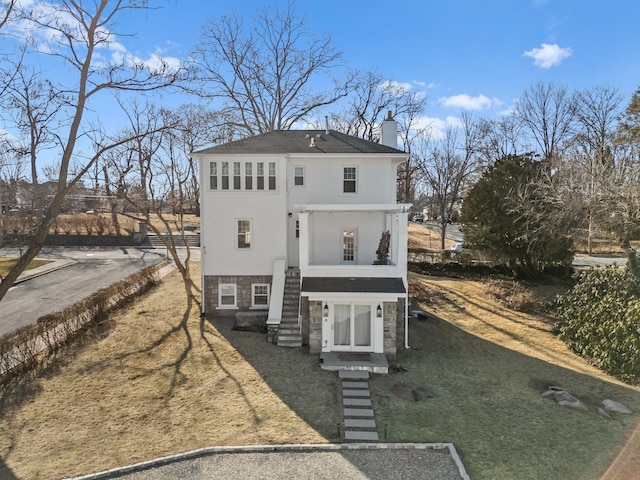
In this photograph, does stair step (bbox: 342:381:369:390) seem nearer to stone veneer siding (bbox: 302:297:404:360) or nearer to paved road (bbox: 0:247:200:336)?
stone veneer siding (bbox: 302:297:404:360)

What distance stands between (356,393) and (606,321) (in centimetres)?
1017

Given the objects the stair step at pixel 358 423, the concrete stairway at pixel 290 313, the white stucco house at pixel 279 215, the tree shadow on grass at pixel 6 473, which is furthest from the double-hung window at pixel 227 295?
the tree shadow on grass at pixel 6 473

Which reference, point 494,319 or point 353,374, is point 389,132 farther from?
point 353,374

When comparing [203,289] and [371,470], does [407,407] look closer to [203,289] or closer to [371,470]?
[371,470]

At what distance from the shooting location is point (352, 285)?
556 inches

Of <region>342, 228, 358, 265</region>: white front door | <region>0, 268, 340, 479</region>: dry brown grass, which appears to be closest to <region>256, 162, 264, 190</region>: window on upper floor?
<region>342, 228, 358, 265</region>: white front door

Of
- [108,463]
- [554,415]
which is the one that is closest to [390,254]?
[554,415]

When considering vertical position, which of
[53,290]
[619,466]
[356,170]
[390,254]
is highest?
[356,170]

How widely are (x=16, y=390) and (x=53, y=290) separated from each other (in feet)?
40.9

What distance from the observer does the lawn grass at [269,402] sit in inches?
340

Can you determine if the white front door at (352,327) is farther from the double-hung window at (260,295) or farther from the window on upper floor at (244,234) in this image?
the window on upper floor at (244,234)

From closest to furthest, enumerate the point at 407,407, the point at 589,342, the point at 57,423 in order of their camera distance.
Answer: the point at 57,423, the point at 407,407, the point at 589,342

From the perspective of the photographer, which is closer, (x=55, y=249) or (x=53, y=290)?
(x=53, y=290)

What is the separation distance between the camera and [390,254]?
1573cm
